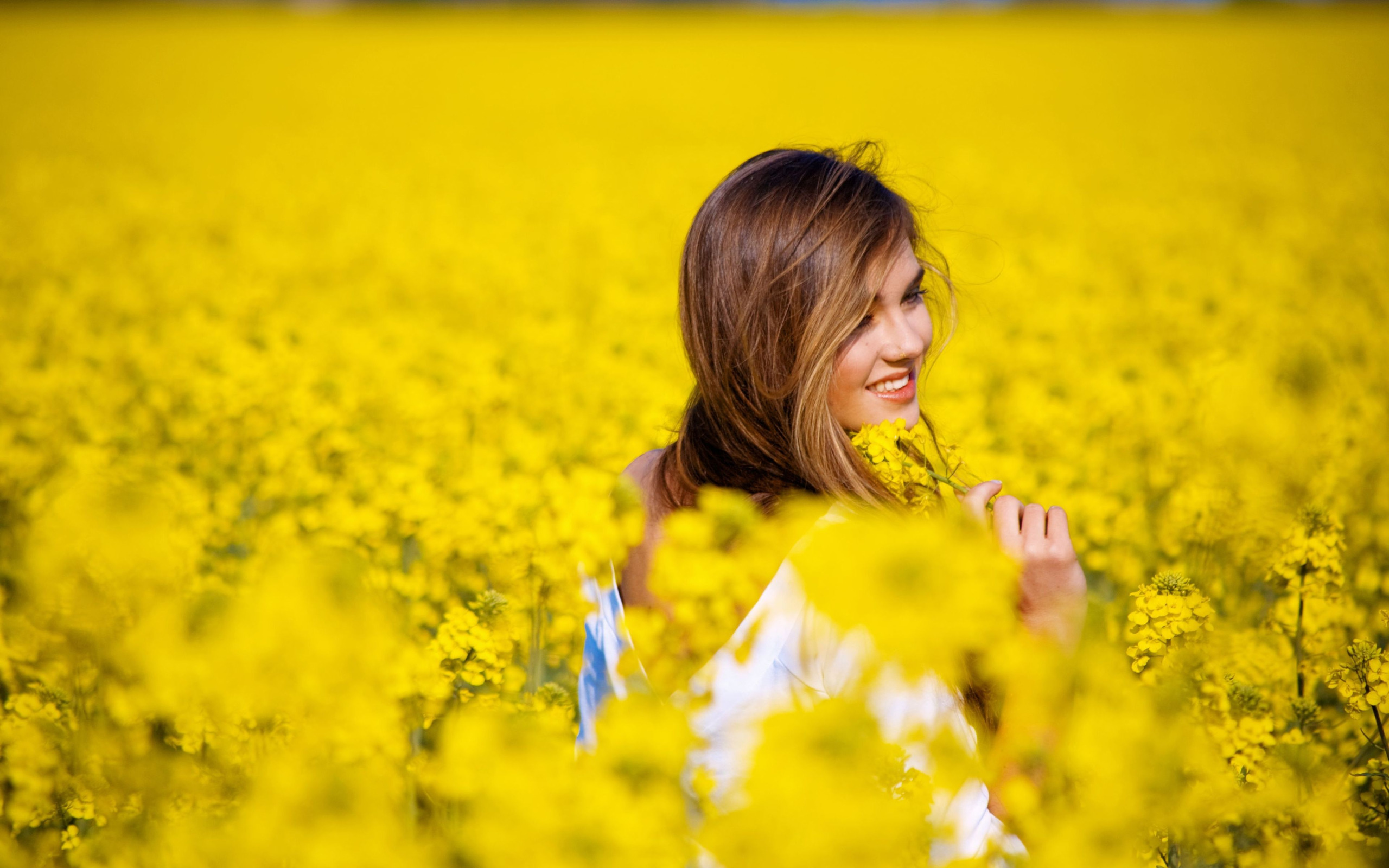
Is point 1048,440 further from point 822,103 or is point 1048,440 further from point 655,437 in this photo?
point 822,103

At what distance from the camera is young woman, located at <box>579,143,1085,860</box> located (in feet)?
5.40

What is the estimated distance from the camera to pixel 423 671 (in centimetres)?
192

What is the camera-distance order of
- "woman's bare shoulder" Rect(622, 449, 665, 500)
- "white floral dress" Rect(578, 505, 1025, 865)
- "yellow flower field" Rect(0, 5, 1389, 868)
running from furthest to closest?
"woman's bare shoulder" Rect(622, 449, 665, 500) → "white floral dress" Rect(578, 505, 1025, 865) → "yellow flower field" Rect(0, 5, 1389, 868)

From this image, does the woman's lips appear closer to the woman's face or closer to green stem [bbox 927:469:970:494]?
the woman's face

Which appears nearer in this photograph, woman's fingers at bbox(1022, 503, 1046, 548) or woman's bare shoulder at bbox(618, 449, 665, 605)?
woman's fingers at bbox(1022, 503, 1046, 548)

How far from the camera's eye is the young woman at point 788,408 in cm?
165

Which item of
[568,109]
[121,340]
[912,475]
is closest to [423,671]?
[912,475]

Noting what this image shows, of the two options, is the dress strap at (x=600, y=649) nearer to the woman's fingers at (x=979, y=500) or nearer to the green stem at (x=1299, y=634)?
the woman's fingers at (x=979, y=500)

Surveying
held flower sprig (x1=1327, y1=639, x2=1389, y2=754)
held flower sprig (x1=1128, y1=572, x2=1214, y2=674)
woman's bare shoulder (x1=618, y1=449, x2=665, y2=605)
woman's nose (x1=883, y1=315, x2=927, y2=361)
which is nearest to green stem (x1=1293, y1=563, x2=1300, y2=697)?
held flower sprig (x1=1327, y1=639, x2=1389, y2=754)

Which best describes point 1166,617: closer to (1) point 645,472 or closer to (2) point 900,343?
(2) point 900,343

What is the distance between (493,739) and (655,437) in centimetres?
200

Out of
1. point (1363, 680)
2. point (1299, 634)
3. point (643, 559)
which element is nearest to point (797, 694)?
point (643, 559)

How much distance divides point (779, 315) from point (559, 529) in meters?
0.56

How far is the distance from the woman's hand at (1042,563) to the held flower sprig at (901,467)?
3.7 inches
